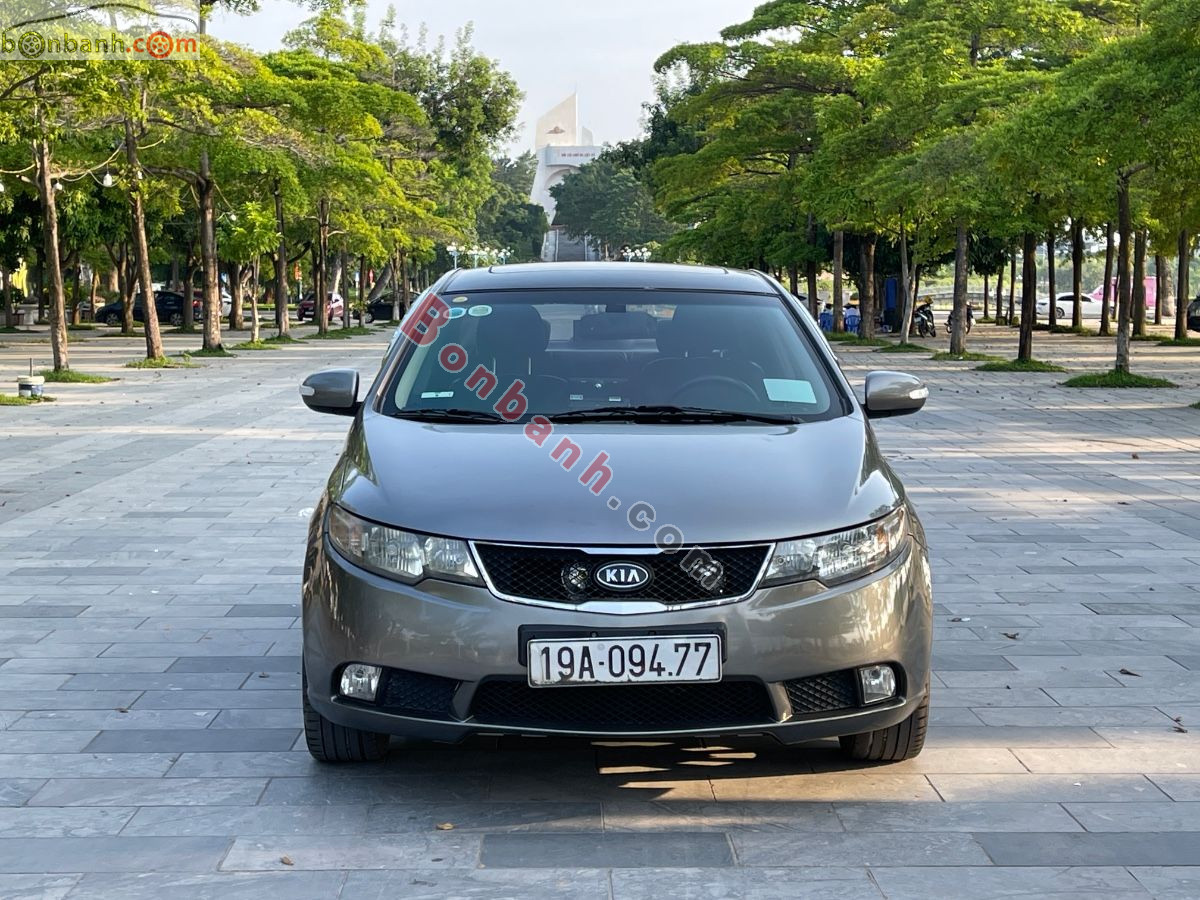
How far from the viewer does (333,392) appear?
5.37m

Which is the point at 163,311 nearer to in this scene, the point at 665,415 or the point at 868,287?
the point at 868,287

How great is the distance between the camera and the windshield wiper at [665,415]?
4895mm

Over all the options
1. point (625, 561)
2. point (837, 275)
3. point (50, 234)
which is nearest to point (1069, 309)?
point (837, 275)

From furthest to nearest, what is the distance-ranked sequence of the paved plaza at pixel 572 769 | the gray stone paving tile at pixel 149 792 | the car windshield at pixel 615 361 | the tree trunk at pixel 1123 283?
the tree trunk at pixel 1123 283
the car windshield at pixel 615 361
the gray stone paving tile at pixel 149 792
the paved plaza at pixel 572 769

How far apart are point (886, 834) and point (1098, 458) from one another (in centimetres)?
1029

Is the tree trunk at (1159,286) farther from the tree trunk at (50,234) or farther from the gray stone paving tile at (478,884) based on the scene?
the gray stone paving tile at (478,884)

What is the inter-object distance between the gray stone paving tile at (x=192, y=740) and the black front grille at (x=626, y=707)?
1130mm

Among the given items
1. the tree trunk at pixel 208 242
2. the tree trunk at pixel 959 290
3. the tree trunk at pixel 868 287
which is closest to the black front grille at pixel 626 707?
the tree trunk at pixel 959 290

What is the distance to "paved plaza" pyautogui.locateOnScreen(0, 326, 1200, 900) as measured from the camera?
3.83m

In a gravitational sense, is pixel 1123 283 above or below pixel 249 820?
above

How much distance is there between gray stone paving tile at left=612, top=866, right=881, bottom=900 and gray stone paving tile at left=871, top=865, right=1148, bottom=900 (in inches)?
3.1

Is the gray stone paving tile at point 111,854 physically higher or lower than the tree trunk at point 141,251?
lower

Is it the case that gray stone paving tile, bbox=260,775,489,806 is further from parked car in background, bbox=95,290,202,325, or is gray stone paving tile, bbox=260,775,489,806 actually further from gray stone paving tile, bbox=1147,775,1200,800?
parked car in background, bbox=95,290,202,325
